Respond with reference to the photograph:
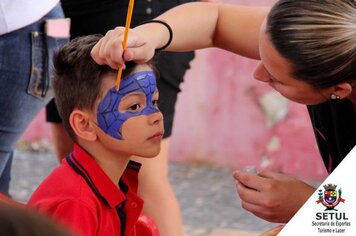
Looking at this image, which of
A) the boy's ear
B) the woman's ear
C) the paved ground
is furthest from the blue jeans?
the paved ground

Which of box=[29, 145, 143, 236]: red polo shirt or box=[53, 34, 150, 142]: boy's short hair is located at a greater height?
box=[53, 34, 150, 142]: boy's short hair

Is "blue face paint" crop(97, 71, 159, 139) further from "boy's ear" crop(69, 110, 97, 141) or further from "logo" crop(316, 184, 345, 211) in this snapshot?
"logo" crop(316, 184, 345, 211)

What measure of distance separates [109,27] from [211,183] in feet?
9.14

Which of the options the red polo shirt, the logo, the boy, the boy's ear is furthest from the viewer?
the boy's ear

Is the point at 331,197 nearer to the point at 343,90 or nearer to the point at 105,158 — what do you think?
the point at 343,90

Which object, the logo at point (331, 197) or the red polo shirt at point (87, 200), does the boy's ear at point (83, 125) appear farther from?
the logo at point (331, 197)

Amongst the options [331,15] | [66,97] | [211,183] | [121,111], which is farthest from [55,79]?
[211,183]

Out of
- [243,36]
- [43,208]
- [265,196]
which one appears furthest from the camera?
[243,36]

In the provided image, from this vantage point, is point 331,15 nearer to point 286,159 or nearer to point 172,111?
point 172,111

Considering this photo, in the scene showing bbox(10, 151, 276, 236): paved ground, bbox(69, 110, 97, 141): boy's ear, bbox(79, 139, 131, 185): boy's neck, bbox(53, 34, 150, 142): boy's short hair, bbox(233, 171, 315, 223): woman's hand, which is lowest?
bbox(10, 151, 276, 236): paved ground

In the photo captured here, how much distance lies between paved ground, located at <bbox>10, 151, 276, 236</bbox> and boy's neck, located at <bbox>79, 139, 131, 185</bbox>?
89.7 inches

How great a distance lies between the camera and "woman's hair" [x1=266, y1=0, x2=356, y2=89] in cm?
217

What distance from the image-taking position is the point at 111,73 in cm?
235

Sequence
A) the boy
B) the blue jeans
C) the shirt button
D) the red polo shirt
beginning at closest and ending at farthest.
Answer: the red polo shirt < the boy < the blue jeans < the shirt button
